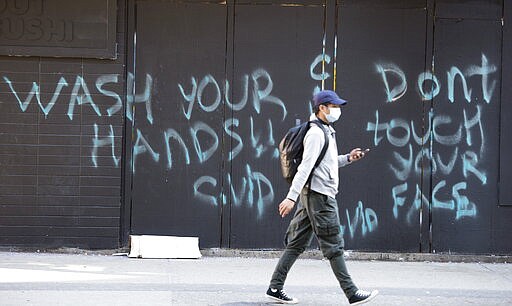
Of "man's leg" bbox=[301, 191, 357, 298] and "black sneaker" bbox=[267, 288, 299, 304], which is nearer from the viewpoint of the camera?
"man's leg" bbox=[301, 191, 357, 298]

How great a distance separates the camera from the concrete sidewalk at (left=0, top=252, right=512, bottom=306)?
7.43 meters

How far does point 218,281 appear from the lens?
8266 mm

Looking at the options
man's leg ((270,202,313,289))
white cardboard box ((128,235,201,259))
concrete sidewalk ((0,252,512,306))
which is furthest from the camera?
white cardboard box ((128,235,201,259))

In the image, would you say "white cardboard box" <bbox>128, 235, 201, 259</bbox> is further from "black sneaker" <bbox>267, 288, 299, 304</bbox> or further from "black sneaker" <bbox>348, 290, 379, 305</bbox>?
"black sneaker" <bbox>348, 290, 379, 305</bbox>

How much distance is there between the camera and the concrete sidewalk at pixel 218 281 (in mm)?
7430

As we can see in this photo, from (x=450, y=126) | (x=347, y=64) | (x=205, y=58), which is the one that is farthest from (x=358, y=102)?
(x=205, y=58)

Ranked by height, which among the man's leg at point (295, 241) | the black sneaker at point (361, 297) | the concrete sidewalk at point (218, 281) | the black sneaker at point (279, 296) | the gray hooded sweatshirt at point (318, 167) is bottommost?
the concrete sidewalk at point (218, 281)

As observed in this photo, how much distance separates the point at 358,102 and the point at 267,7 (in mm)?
1426

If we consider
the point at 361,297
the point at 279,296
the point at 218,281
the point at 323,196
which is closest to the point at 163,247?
the point at 218,281

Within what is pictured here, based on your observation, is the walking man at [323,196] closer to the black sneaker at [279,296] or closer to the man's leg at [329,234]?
the man's leg at [329,234]

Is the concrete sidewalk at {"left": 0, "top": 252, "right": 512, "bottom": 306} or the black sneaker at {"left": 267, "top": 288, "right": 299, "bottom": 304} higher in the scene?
the black sneaker at {"left": 267, "top": 288, "right": 299, "bottom": 304}

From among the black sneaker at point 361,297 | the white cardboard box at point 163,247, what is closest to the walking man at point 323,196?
the black sneaker at point 361,297

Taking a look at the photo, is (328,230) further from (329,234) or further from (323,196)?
(323,196)

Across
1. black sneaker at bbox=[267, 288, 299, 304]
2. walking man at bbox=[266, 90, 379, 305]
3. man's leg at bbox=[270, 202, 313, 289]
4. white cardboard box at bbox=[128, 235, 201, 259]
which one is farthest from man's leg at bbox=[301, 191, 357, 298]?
white cardboard box at bbox=[128, 235, 201, 259]
